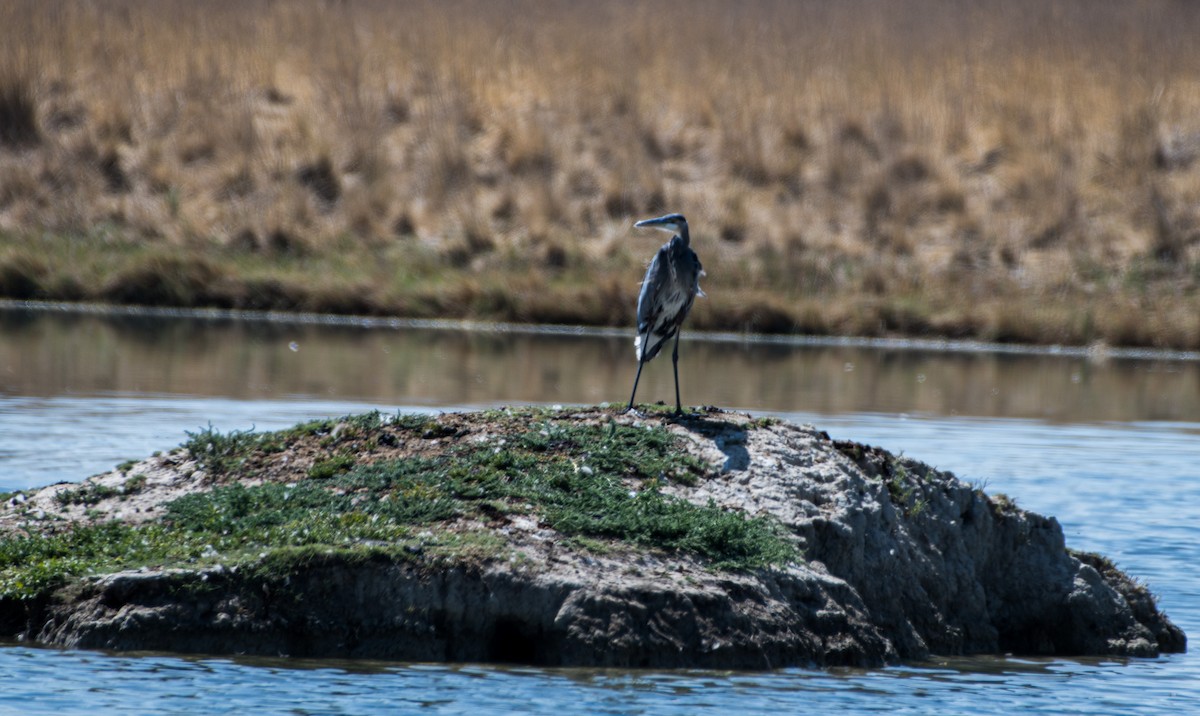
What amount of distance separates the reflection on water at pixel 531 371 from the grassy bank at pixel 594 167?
1806 millimetres

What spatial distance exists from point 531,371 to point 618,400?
3017 mm

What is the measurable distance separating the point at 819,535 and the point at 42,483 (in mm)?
5966

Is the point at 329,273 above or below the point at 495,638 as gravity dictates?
above

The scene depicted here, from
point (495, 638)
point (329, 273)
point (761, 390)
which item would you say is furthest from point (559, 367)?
point (495, 638)

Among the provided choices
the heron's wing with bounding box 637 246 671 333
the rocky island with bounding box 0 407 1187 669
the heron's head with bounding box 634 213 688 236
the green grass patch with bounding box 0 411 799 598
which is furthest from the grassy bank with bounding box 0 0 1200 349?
the green grass patch with bounding box 0 411 799 598

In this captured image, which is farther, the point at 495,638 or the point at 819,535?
the point at 819,535

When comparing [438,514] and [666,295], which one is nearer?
[438,514]

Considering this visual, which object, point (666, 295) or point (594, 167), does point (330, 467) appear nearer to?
point (666, 295)

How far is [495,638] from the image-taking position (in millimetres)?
8547

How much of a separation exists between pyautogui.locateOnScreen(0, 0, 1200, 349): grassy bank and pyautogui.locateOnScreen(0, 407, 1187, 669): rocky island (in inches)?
634

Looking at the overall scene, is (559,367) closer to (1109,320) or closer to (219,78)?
(1109,320)

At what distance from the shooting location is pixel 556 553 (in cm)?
876

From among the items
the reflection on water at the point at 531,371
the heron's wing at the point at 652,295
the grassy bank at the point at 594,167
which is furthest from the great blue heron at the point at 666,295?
the grassy bank at the point at 594,167

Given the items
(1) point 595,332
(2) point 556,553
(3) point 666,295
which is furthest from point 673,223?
(1) point 595,332
